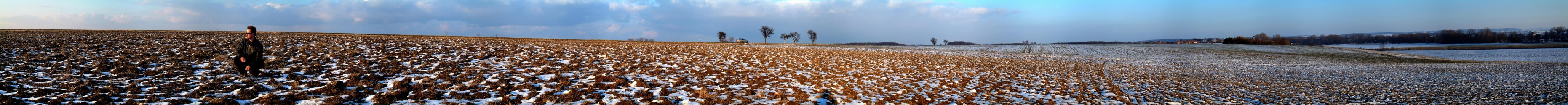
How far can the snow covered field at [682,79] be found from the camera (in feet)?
29.7

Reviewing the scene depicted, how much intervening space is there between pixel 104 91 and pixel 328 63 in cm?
582

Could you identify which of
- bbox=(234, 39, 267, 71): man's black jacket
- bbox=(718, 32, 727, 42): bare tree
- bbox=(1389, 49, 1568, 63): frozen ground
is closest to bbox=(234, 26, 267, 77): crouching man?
bbox=(234, 39, 267, 71): man's black jacket

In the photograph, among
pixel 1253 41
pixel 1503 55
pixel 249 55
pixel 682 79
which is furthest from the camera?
pixel 1253 41

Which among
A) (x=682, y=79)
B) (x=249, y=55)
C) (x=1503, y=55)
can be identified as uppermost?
(x=249, y=55)

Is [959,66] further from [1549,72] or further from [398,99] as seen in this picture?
[1549,72]

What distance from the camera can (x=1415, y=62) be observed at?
25.2m

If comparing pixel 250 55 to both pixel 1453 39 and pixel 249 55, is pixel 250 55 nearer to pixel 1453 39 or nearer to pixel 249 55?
pixel 249 55

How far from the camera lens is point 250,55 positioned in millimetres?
10211

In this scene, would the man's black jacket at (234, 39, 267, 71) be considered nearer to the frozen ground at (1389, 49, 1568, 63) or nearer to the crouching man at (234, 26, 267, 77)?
the crouching man at (234, 26, 267, 77)

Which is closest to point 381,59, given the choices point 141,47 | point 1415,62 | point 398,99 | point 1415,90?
point 398,99

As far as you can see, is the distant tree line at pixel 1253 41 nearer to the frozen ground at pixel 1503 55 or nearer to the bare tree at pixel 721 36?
the frozen ground at pixel 1503 55

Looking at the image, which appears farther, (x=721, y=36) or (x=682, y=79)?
(x=721, y=36)

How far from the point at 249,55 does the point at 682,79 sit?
280 inches

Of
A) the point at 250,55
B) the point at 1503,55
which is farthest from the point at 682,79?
the point at 1503,55
